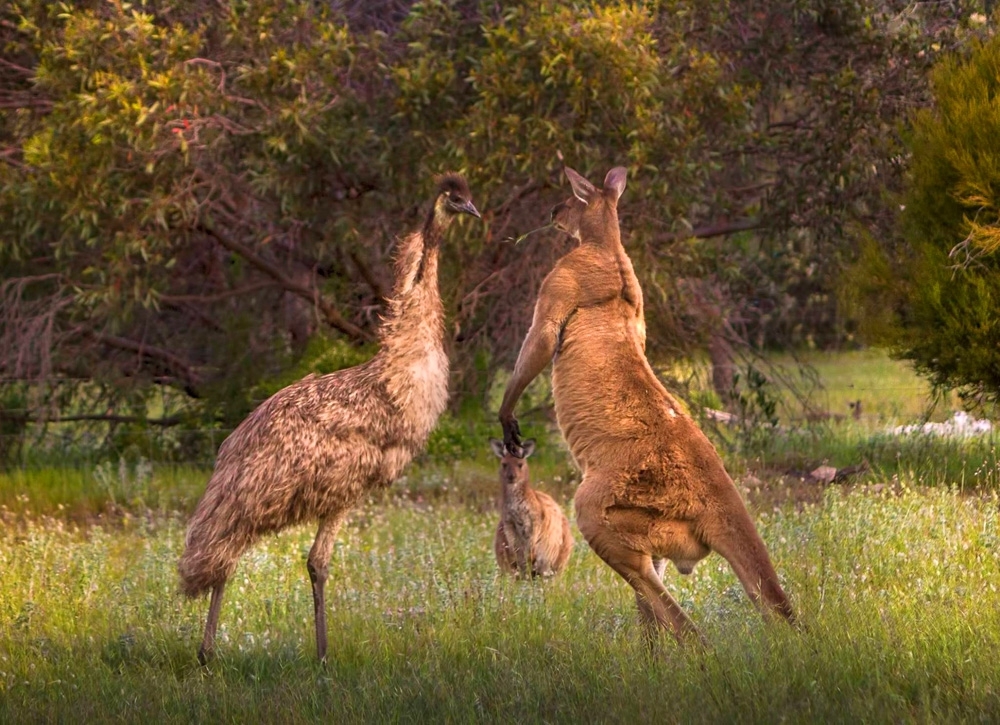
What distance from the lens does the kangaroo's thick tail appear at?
7.03 metres

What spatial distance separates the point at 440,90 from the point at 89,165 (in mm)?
3055

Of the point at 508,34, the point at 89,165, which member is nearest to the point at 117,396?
the point at 89,165

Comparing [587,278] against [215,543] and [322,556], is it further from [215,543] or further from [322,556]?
[215,543]

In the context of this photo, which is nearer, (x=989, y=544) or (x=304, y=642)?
(x=304, y=642)

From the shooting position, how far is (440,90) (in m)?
12.3

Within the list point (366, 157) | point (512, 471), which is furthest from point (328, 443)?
point (366, 157)

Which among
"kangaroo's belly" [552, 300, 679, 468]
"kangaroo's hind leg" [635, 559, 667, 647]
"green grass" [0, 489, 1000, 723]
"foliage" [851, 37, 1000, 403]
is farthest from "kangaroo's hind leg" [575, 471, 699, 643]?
"foliage" [851, 37, 1000, 403]

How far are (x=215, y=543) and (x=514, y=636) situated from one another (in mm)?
1505

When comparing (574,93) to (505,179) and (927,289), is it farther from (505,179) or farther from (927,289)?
(927,289)

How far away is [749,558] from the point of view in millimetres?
6277

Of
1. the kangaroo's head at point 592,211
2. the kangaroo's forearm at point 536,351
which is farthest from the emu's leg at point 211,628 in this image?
Result: the kangaroo's head at point 592,211

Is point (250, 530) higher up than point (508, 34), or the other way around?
point (508, 34)

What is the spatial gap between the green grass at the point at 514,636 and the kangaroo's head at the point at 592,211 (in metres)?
1.95

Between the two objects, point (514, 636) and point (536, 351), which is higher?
point (536, 351)
